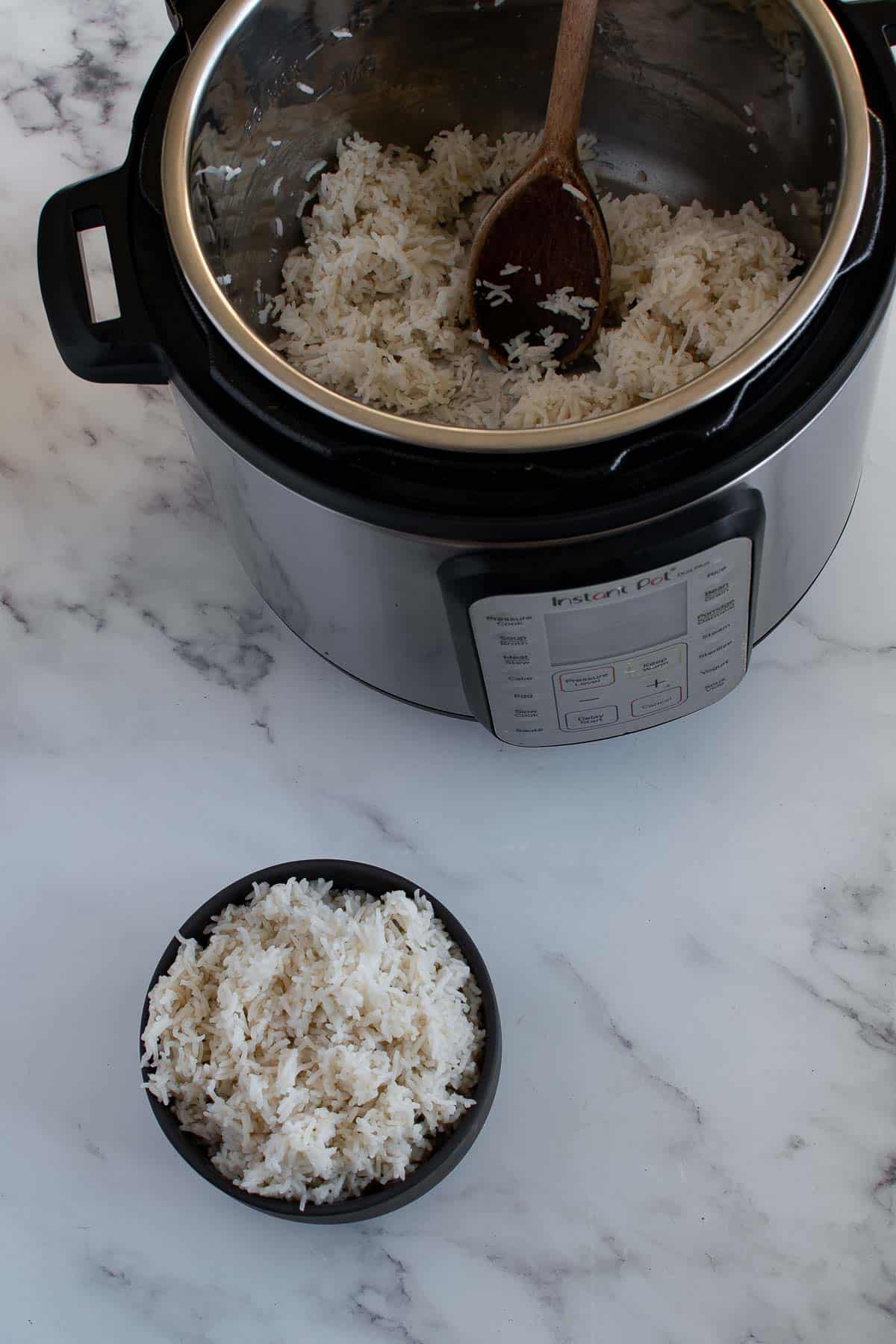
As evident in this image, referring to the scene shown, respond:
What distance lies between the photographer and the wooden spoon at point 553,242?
43.8 inches

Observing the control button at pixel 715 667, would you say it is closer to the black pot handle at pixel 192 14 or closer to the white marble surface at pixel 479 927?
the white marble surface at pixel 479 927

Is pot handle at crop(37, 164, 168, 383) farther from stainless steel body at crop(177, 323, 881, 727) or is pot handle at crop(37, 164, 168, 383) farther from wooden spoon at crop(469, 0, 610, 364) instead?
wooden spoon at crop(469, 0, 610, 364)

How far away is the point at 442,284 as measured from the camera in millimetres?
1266

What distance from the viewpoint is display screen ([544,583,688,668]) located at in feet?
3.08

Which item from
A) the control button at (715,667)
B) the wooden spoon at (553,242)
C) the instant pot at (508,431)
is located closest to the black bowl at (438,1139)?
the instant pot at (508,431)

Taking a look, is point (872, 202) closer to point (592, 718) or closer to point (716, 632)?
point (716, 632)

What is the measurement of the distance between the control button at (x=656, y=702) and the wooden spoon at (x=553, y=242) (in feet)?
1.20

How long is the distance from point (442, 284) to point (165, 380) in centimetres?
36

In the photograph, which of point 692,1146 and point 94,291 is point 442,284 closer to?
point 94,291

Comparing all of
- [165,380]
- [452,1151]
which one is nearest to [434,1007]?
[452,1151]

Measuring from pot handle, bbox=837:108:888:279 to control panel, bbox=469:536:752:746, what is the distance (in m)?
0.21

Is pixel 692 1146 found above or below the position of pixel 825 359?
below

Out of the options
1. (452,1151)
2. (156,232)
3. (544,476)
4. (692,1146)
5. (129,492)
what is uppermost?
Result: (156,232)

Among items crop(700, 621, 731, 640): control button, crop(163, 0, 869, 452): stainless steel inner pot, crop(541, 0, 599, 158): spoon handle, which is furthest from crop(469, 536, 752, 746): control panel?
crop(541, 0, 599, 158): spoon handle
